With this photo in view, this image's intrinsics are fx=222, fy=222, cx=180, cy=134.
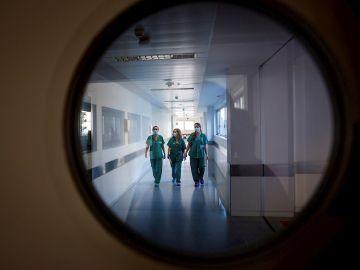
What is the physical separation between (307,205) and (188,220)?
2952mm

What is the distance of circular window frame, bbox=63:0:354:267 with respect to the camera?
2.64 feet

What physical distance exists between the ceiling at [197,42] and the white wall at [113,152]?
12.7 inches

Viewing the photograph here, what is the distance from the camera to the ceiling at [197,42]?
1.79m

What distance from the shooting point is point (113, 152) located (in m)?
4.51

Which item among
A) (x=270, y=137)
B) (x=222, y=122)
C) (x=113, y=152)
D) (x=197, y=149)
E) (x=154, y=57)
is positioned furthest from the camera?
(x=222, y=122)

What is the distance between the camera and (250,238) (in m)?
2.90

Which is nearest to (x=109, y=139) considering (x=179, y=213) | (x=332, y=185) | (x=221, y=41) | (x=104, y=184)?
(x=104, y=184)

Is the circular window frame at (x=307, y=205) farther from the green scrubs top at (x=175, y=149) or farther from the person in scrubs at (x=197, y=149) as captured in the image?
the green scrubs top at (x=175, y=149)

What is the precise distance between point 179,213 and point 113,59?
8.80 ft

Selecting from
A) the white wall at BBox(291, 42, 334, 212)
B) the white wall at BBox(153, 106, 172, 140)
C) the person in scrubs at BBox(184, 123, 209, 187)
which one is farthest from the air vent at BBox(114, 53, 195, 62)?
the white wall at BBox(153, 106, 172, 140)

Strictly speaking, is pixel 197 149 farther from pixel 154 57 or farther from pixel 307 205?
pixel 307 205

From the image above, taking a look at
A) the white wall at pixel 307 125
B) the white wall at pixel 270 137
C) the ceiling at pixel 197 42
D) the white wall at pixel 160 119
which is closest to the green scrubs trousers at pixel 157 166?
the ceiling at pixel 197 42

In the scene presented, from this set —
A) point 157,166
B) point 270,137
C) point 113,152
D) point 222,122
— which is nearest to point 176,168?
point 157,166

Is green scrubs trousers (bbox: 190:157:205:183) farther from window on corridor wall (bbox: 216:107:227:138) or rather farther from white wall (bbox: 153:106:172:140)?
white wall (bbox: 153:106:172:140)
